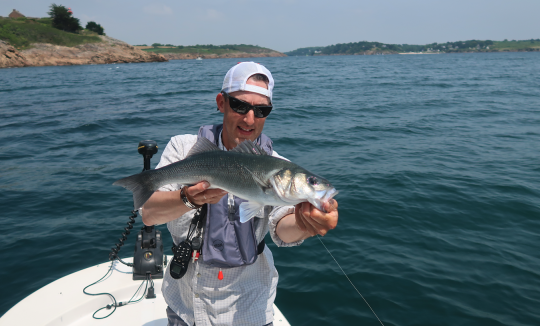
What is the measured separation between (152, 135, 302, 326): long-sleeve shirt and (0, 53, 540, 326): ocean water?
312 centimetres

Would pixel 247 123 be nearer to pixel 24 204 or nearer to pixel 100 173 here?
pixel 24 204

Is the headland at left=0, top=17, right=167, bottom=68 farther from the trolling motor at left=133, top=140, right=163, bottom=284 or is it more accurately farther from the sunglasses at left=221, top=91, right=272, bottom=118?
the sunglasses at left=221, top=91, right=272, bottom=118

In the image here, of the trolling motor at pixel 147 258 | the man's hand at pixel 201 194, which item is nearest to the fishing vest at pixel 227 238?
the man's hand at pixel 201 194

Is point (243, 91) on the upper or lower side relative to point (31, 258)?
upper

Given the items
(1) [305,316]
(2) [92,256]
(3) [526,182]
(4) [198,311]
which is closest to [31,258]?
(2) [92,256]

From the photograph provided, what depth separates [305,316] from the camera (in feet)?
19.5

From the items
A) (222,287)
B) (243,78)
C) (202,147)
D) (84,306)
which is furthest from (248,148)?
(84,306)

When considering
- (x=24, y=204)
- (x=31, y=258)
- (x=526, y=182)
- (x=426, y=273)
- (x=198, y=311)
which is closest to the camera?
(x=198, y=311)

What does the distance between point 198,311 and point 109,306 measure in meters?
2.54

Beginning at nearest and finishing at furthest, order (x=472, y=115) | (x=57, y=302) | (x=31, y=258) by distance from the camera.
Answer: (x=57, y=302)
(x=31, y=258)
(x=472, y=115)

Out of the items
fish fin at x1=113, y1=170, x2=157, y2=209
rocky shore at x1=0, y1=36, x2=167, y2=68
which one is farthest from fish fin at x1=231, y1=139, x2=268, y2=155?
rocky shore at x1=0, y1=36, x2=167, y2=68

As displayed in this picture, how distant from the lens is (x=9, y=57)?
73250 mm

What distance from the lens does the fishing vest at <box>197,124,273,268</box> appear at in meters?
2.94

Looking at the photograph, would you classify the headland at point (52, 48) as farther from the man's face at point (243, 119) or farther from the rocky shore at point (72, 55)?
the man's face at point (243, 119)
